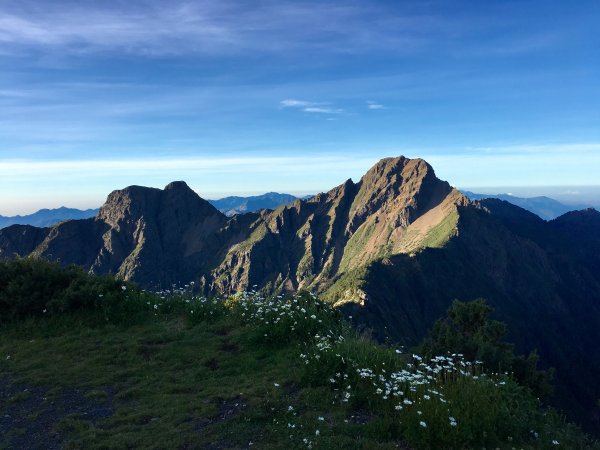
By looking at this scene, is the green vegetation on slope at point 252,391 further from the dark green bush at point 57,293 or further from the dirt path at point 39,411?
the dark green bush at point 57,293

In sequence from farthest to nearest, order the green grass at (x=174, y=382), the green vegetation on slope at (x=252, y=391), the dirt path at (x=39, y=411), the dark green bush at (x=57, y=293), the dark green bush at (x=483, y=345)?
the dark green bush at (x=483, y=345) → the dark green bush at (x=57, y=293) → the dirt path at (x=39, y=411) → the green grass at (x=174, y=382) → the green vegetation on slope at (x=252, y=391)

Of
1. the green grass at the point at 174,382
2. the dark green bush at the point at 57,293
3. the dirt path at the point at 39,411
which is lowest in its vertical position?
the dirt path at the point at 39,411

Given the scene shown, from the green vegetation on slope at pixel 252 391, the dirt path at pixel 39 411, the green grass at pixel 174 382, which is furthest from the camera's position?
the dirt path at pixel 39 411

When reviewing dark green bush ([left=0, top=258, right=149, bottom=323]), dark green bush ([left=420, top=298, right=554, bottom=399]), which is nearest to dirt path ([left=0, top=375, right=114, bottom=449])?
dark green bush ([left=0, top=258, right=149, bottom=323])

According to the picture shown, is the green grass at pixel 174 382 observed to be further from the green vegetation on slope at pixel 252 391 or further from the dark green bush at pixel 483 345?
the dark green bush at pixel 483 345

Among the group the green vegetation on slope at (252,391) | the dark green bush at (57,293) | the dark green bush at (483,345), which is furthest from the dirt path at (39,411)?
the dark green bush at (483,345)

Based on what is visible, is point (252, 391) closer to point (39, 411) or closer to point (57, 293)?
point (39, 411)

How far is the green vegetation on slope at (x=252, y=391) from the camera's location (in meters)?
7.41

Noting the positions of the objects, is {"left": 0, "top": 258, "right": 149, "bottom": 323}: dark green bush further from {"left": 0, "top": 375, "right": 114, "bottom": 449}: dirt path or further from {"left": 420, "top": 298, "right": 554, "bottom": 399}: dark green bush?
{"left": 420, "top": 298, "right": 554, "bottom": 399}: dark green bush

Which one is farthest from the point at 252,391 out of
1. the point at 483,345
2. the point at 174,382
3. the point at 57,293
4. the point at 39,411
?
the point at 483,345

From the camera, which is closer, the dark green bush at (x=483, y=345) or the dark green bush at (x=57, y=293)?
the dark green bush at (x=57, y=293)

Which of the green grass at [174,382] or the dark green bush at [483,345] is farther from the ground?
the green grass at [174,382]

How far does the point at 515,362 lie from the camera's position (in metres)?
33.3

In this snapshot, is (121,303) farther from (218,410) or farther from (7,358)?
(218,410)
